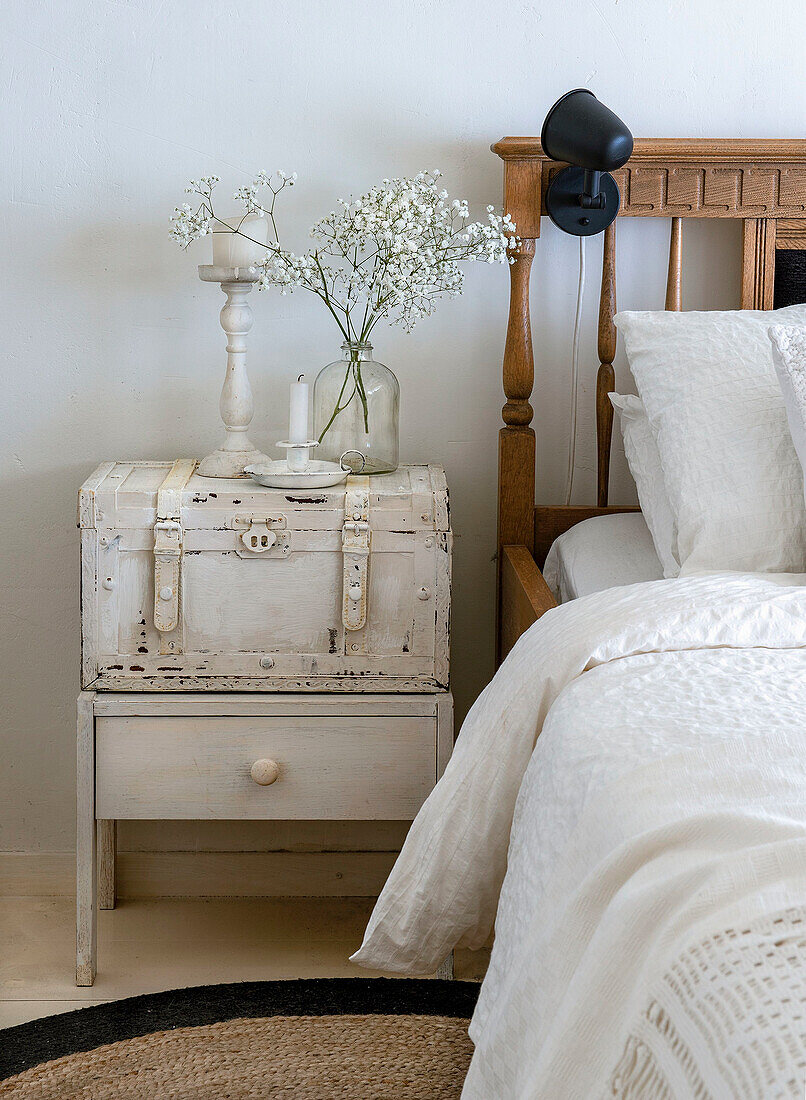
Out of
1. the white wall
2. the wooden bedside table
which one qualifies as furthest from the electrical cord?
the wooden bedside table

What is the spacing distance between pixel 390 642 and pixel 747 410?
0.59 metres

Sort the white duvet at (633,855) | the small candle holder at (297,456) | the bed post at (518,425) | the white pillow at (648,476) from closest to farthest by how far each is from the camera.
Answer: the white duvet at (633,855), the white pillow at (648,476), the small candle holder at (297,456), the bed post at (518,425)

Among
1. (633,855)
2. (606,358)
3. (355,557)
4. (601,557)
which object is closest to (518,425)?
(606,358)

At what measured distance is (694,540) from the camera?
132 cm

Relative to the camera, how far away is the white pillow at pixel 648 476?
4.61 feet

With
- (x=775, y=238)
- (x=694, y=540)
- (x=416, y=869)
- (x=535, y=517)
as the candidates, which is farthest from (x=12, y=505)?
(x=775, y=238)

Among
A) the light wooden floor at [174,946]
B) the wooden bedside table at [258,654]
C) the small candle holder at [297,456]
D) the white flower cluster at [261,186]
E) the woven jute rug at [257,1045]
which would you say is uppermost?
the white flower cluster at [261,186]

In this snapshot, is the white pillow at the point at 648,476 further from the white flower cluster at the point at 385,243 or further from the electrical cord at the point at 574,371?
the white flower cluster at the point at 385,243

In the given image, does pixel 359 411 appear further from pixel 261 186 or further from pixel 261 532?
pixel 261 186

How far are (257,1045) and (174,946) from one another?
14.1 inches

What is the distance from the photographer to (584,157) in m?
1.47

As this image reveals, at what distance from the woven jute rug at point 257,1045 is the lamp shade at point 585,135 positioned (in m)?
1.22

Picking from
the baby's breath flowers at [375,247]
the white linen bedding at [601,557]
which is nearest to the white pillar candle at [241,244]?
the baby's breath flowers at [375,247]

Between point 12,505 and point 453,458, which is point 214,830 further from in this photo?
point 453,458
